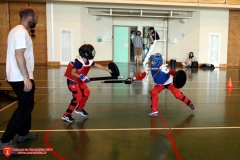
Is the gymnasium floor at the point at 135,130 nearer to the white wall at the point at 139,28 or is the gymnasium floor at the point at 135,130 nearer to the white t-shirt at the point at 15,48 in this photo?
the white t-shirt at the point at 15,48

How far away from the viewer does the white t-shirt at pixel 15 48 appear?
328 centimetres

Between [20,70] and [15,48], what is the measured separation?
289 mm

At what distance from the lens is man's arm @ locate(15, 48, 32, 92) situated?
10.7ft

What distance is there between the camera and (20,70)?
131 inches

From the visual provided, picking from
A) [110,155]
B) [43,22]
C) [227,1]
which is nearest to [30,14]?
[110,155]

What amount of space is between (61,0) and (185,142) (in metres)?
15.5

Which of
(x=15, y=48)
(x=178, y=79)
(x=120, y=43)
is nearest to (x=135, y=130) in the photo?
(x=178, y=79)

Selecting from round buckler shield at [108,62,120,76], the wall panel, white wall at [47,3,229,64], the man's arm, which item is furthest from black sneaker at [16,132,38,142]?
the wall panel

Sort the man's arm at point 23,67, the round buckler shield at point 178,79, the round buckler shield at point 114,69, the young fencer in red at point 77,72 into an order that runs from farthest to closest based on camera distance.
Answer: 1. the round buckler shield at point 114,69
2. the round buckler shield at point 178,79
3. the young fencer in red at point 77,72
4. the man's arm at point 23,67

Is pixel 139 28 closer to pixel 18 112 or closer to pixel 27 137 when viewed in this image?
pixel 27 137

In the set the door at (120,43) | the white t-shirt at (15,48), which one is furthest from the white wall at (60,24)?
the white t-shirt at (15,48)

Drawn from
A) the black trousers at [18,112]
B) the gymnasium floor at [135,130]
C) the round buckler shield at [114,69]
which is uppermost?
the round buckler shield at [114,69]

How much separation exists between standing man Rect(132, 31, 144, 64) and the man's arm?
56.3ft

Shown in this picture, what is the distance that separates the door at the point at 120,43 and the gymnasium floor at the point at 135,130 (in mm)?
14636
